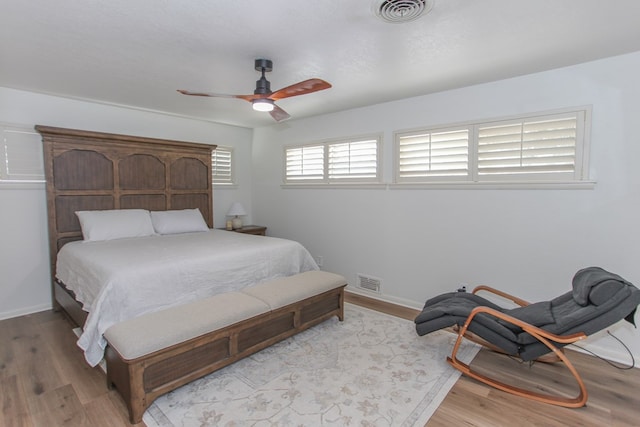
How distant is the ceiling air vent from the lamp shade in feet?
12.5

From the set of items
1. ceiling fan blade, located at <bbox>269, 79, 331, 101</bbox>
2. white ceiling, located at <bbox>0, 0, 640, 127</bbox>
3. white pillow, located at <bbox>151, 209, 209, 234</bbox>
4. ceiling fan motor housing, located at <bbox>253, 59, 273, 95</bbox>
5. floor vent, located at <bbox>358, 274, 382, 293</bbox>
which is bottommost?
floor vent, located at <bbox>358, 274, 382, 293</bbox>

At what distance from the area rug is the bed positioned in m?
0.69

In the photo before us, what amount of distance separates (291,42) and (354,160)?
7.13 ft

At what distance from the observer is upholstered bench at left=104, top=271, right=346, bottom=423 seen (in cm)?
200

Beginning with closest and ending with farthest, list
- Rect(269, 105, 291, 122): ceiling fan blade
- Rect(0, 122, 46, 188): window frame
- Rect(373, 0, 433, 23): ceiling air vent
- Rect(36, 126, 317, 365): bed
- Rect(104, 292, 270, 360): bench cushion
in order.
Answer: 1. Rect(373, 0, 433, 23): ceiling air vent
2. Rect(104, 292, 270, 360): bench cushion
3. Rect(36, 126, 317, 365): bed
4. Rect(269, 105, 291, 122): ceiling fan blade
5. Rect(0, 122, 46, 188): window frame

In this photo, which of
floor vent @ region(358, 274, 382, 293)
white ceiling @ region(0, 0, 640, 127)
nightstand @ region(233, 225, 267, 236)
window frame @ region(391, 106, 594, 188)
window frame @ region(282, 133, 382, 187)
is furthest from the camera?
nightstand @ region(233, 225, 267, 236)

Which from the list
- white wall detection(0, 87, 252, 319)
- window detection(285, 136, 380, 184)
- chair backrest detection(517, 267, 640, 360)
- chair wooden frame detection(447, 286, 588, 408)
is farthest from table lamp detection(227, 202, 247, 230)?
chair backrest detection(517, 267, 640, 360)

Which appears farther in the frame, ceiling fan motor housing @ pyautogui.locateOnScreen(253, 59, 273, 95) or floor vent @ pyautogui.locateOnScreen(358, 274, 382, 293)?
floor vent @ pyautogui.locateOnScreen(358, 274, 382, 293)

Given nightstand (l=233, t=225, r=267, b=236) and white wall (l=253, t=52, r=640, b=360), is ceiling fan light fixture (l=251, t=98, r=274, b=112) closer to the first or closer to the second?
white wall (l=253, t=52, r=640, b=360)

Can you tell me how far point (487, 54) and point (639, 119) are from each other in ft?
4.15

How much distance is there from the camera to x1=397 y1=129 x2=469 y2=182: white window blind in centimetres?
342

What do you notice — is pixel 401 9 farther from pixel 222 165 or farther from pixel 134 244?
pixel 222 165

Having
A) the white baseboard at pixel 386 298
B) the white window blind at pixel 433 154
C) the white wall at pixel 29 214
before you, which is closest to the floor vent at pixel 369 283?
the white baseboard at pixel 386 298

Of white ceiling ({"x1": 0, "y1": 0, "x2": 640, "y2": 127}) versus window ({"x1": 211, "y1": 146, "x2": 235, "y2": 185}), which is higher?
white ceiling ({"x1": 0, "y1": 0, "x2": 640, "y2": 127})
